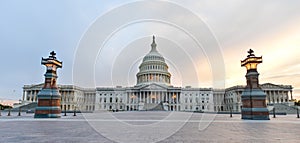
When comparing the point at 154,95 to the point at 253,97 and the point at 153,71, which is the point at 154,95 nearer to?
the point at 153,71

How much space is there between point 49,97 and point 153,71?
294 ft

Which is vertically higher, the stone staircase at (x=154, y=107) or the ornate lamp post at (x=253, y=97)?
the ornate lamp post at (x=253, y=97)

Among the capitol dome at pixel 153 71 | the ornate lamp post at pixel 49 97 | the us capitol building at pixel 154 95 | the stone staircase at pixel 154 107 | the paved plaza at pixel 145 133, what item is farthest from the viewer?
the capitol dome at pixel 153 71

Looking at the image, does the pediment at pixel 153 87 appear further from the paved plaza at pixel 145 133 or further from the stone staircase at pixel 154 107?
the paved plaza at pixel 145 133

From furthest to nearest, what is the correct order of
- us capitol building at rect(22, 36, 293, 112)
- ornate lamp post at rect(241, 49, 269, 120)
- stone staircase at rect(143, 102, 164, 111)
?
1. us capitol building at rect(22, 36, 293, 112)
2. stone staircase at rect(143, 102, 164, 111)
3. ornate lamp post at rect(241, 49, 269, 120)

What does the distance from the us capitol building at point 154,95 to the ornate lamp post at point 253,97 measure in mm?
76374

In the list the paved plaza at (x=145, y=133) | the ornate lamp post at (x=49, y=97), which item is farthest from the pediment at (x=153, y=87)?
the paved plaza at (x=145, y=133)

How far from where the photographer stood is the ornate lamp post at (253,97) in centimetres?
2055

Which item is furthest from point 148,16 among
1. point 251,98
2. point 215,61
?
point 251,98

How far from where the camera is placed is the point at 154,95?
102 meters

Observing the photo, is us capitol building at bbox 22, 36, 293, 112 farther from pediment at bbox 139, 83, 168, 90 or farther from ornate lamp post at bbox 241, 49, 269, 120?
ornate lamp post at bbox 241, 49, 269, 120

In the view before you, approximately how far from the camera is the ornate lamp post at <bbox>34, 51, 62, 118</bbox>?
2141cm

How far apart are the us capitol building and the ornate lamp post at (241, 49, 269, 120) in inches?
3007

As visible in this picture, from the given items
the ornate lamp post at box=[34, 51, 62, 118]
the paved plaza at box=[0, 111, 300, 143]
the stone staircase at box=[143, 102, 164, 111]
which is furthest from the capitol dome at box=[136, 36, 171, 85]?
the paved plaza at box=[0, 111, 300, 143]
